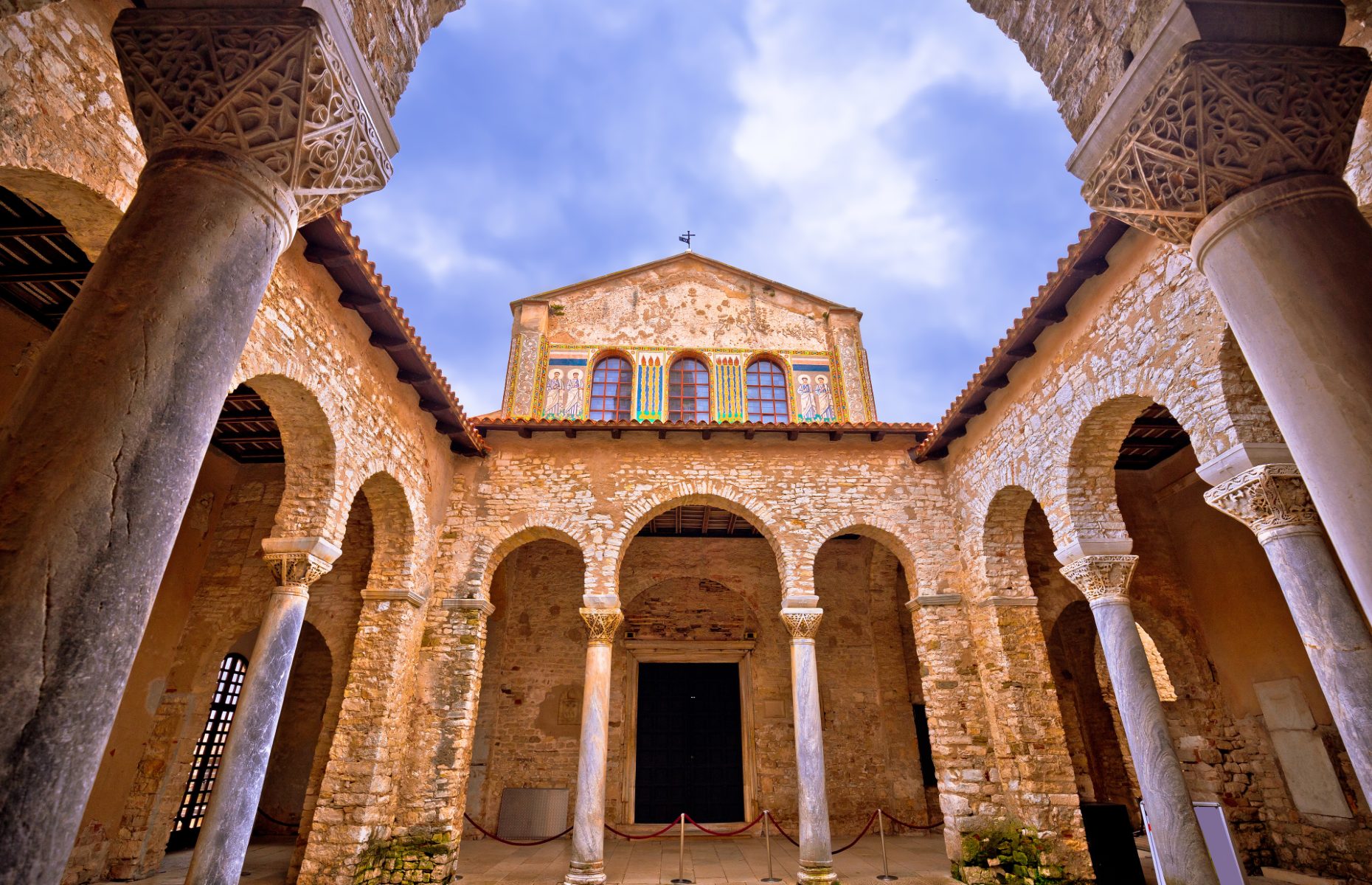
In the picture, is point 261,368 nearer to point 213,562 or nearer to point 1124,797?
point 213,562

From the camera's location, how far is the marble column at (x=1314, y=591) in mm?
4566

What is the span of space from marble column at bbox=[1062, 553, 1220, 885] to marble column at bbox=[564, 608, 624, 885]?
629 cm

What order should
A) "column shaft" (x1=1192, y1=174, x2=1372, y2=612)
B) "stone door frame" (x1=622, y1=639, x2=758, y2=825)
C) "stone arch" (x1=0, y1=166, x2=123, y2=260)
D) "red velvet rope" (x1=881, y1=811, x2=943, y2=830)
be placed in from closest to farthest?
"column shaft" (x1=1192, y1=174, x2=1372, y2=612) < "stone arch" (x1=0, y1=166, x2=123, y2=260) < "red velvet rope" (x1=881, y1=811, x2=943, y2=830) < "stone door frame" (x1=622, y1=639, x2=758, y2=825)

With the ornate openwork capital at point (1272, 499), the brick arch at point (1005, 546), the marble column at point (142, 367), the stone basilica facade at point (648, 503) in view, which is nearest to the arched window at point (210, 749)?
the stone basilica facade at point (648, 503)

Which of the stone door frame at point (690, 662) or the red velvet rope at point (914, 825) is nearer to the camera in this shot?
the red velvet rope at point (914, 825)

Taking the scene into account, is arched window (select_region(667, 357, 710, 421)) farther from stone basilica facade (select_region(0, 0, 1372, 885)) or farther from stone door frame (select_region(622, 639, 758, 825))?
stone door frame (select_region(622, 639, 758, 825))

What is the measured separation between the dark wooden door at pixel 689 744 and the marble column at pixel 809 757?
3.93 m

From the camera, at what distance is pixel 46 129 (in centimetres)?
404

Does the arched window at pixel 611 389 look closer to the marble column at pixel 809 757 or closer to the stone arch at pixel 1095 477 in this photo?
the marble column at pixel 809 757

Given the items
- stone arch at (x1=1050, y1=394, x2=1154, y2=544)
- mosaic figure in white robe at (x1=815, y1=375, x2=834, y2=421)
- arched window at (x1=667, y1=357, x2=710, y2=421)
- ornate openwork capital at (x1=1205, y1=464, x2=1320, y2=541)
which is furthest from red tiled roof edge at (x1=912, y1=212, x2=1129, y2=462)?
arched window at (x1=667, y1=357, x2=710, y2=421)

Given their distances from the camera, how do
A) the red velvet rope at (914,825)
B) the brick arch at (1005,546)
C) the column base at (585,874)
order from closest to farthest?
1. the column base at (585,874)
2. the brick arch at (1005,546)
3. the red velvet rope at (914,825)

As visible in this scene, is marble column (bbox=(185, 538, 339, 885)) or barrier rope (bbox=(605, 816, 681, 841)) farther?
barrier rope (bbox=(605, 816, 681, 841))

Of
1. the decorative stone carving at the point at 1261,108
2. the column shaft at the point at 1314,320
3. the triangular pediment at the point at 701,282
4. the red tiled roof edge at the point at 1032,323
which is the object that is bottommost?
the column shaft at the point at 1314,320

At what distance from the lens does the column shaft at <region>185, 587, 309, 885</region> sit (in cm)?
638
